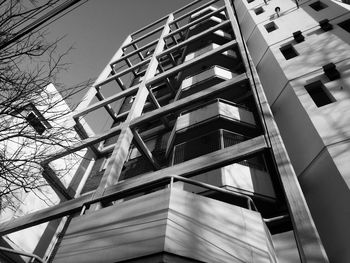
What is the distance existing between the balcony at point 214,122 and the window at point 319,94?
6.16ft

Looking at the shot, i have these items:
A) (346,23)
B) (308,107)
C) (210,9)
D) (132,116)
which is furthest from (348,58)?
(210,9)

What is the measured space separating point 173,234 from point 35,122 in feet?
11.0

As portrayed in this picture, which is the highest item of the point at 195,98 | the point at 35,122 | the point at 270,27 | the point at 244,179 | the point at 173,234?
the point at 35,122

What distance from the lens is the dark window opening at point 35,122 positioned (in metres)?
4.20

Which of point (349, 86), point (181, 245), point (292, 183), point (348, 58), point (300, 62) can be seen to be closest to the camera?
point (181, 245)

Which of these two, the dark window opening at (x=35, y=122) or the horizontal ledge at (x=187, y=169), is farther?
the horizontal ledge at (x=187, y=169)

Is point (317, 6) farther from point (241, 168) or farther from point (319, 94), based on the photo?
point (241, 168)

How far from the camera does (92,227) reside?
4.45 m

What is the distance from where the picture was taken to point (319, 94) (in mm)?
7352

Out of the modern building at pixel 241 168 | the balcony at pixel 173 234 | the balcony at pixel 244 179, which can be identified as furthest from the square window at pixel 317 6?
the balcony at pixel 173 234

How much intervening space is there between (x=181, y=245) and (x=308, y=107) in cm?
536

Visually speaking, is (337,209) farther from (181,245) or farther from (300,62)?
(300,62)

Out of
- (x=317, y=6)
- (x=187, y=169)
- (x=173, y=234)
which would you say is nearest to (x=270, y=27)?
(x=317, y=6)

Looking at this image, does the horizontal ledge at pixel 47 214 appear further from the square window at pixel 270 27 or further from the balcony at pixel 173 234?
the square window at pixel 270 27
